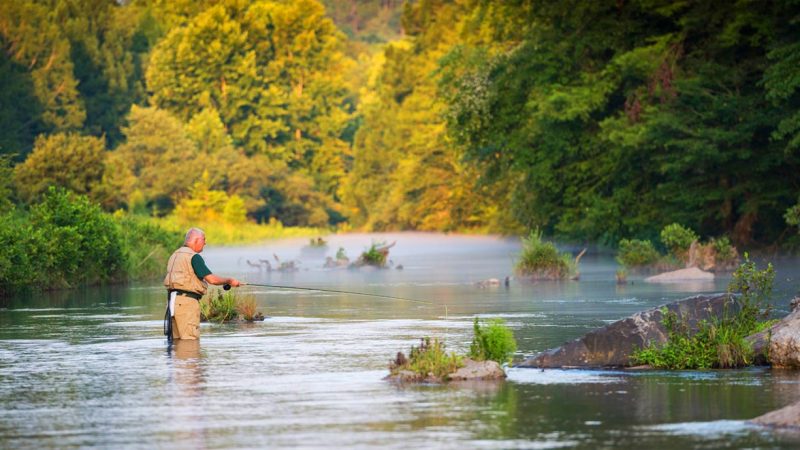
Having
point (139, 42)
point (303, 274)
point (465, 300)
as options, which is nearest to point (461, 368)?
point (465, 300)

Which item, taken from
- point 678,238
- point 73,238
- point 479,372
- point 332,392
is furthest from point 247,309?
point 678,238

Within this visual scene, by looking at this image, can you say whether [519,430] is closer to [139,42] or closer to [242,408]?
[242,408]

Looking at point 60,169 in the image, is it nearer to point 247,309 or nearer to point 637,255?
point 637,255

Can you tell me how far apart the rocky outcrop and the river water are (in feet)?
0.59

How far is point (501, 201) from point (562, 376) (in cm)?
6655

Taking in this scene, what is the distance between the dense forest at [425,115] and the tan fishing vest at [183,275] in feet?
81.2

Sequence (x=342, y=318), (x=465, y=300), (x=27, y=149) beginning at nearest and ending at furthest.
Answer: (x=342, y=318) < (x=465, y=300) < (x=27, y=149)

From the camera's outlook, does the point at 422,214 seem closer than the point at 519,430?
No

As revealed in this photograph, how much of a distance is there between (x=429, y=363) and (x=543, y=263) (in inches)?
1065

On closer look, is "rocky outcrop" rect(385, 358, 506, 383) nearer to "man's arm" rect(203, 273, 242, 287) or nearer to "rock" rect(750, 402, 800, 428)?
"rock" rect(750, 402, 800, 428)

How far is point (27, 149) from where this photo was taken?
309 ft

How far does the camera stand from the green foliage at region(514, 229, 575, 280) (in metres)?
43.3

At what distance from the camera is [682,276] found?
41.5 meters

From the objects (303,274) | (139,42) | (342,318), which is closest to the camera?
(342,318)
